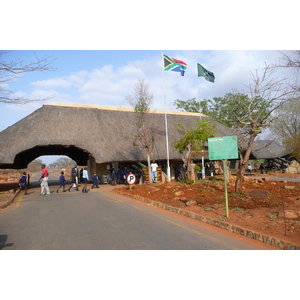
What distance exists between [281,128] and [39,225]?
105 feet

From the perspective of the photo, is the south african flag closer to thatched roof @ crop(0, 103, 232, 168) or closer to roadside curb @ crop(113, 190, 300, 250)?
thatched roof @ crop(0, 103, 232, 168)

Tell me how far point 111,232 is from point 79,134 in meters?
16.5

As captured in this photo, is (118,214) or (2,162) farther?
(2,162)

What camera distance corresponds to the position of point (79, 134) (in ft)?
73.6

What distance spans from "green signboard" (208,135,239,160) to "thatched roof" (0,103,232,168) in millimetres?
13377

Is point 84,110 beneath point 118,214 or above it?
above

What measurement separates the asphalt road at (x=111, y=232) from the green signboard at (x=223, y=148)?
2256 mm

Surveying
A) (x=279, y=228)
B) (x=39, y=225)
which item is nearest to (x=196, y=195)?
(x=279, y=228)

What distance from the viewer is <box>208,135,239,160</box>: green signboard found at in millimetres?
8562

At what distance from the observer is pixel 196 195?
13.0m

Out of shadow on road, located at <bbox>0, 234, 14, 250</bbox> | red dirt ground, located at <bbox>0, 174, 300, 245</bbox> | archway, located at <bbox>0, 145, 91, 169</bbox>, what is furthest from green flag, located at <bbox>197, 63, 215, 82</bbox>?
shadow on road, located at <bbox>0, 234, 14, 250</bbox>

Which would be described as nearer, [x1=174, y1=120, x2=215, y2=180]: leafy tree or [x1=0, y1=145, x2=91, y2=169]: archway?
Answer: [x1=174, y1=120, x2=215, y2=180]: leafy tree

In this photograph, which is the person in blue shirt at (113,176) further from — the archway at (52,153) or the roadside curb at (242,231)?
the roadside curb at (242,231)

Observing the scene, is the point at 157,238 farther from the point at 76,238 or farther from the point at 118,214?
the point at 118,214
